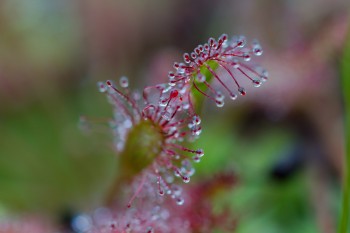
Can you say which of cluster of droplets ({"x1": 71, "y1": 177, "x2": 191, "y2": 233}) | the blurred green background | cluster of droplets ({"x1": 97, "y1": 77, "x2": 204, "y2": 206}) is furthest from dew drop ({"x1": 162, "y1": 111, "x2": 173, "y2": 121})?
the blurred green background

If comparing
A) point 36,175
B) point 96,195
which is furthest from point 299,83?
point 36,175

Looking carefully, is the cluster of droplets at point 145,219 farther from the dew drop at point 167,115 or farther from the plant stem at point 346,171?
the plant stem at point 346,171

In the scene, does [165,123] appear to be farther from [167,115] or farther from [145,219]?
[145,219]

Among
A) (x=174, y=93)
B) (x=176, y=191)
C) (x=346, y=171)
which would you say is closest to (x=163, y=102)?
(x=174, y=93)

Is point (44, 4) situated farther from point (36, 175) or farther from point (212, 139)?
point (212, 139)

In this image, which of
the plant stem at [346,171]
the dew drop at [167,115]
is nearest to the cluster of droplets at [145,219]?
the dew drop at [167,115]

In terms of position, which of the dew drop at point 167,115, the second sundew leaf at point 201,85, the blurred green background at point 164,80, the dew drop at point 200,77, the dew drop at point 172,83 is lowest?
the dew drop at point 200,77
